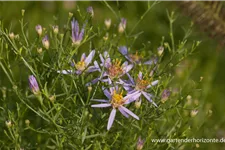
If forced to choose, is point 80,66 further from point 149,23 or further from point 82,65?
point 149,23

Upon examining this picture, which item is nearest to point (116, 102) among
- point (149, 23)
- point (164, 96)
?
point (164, 96)

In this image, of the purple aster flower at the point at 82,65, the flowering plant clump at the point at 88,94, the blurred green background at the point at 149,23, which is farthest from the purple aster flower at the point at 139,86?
the blurred green background at the point at 149,23

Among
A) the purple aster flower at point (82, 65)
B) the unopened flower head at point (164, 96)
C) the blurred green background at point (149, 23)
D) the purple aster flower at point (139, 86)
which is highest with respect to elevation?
the purple aster flower at point (82, 65)

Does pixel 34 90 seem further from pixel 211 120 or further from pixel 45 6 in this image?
pixel 45 6

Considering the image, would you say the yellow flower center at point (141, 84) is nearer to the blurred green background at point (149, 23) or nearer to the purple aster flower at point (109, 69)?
the purple aster flower at point (109, 69)

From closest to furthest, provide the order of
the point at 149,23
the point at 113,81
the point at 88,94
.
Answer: the point at 88,94
the point at 113,81
the point at 149,23

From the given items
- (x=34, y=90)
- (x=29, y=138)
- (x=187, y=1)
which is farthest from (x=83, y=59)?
(x=187, y=1)

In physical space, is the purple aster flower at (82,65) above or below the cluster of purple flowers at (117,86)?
above

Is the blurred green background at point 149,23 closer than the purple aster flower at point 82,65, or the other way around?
the purple aster flower at point 82,65

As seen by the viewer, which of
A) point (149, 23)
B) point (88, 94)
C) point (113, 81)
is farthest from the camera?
point (149, 23)
